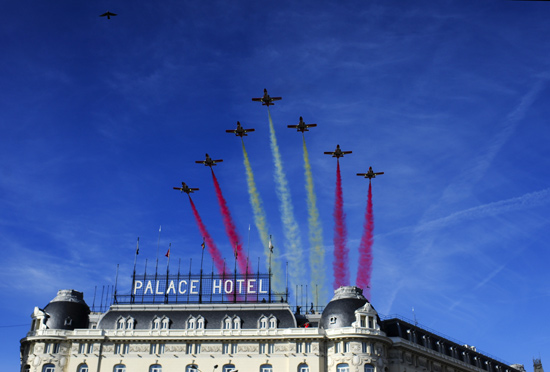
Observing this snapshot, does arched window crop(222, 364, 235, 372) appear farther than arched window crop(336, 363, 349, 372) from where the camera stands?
Yes

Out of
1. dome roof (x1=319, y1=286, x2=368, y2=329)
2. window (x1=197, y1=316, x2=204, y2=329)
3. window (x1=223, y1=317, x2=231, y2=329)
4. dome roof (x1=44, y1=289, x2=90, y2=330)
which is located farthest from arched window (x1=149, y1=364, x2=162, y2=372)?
dome roof (x1=319, y1=286, x2=368, y2=329)

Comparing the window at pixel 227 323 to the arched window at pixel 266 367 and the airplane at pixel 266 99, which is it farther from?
the airplane at pixel 266 99

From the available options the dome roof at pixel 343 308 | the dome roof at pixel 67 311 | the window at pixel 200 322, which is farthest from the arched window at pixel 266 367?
the dome roof at pixel 67 311

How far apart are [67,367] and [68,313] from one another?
1227 centimetres

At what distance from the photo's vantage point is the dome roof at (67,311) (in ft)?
460

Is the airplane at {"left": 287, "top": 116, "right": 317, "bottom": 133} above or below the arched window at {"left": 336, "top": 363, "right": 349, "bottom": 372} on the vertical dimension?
above

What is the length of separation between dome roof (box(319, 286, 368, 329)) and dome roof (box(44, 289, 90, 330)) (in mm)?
51706

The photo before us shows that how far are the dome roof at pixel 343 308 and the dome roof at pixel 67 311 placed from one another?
5171 cm

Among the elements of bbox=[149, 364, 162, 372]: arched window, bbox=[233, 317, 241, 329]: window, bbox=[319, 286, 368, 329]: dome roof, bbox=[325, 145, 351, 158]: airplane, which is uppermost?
bbox=[325, 145, 351, 158]: airplane

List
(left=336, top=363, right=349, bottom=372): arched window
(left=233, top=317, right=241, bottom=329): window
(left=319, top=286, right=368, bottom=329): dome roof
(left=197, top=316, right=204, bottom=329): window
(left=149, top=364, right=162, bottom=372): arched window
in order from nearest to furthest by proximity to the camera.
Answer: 1. (left=336, top=363, right=349, bottom=372): arched window
2. (left=149, top=364, right=162, bottom=372): arched window
3. (left=319, top=286, right=368, bottom=329): dome roof
4. (left=233, top=317, right=241, bottom=329): window
5. (left=197, top=316, right=204, bottom=329): window

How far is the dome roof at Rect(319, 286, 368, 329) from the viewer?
444ft

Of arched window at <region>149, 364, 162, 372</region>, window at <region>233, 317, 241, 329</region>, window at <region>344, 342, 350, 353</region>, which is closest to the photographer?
window at <region>344, 342, 350, 353</region>

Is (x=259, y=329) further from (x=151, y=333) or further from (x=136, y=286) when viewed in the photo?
(x=136, y=286)

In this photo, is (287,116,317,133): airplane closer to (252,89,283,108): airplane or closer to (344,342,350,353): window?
(252,89,283,108): airplane
